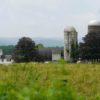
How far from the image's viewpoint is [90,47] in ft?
171

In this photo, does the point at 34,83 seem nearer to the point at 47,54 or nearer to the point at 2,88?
the point at 2,88

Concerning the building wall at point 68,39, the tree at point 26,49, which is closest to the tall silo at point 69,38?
the building wall at point 68,39

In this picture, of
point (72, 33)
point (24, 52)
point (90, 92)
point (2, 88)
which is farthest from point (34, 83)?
point (72, 33)

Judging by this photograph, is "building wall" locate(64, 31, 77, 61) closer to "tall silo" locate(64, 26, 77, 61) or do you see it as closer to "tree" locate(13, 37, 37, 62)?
"tall silo" locate(64, 26, 77, 61)

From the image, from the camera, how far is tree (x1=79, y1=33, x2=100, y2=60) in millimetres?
50294

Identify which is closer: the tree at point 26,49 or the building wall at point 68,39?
the tree at point 26,49

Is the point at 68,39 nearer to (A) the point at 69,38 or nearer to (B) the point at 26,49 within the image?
(A) the point at 69,38

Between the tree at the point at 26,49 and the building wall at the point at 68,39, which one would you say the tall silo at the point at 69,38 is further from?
the tree at the point at 26,49

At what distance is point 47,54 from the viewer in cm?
7475

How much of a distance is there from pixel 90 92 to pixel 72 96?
558cm

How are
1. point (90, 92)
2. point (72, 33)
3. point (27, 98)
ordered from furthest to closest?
point (72, 33)
point (90, 92)
point (27, 98)

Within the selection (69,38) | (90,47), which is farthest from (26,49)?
(69,38)

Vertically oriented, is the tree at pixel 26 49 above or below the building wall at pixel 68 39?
below

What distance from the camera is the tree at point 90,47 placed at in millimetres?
50294
